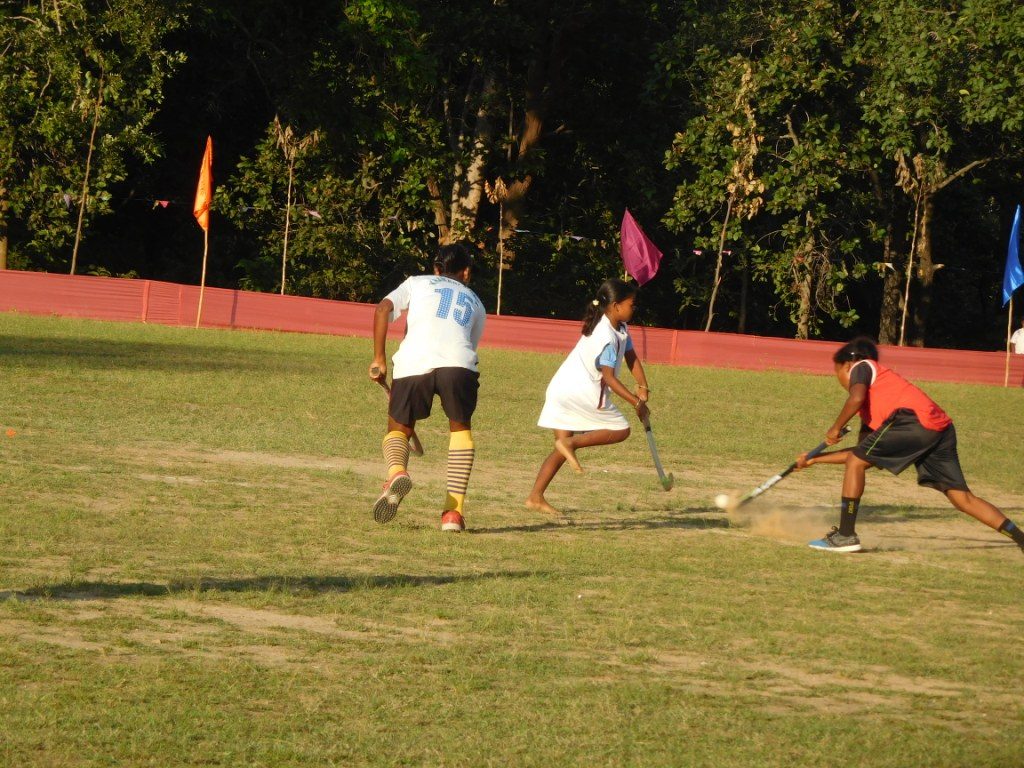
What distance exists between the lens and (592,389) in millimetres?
10188

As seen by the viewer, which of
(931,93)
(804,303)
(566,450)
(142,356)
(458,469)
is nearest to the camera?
(458,469)

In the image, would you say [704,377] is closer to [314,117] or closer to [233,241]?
[314,117]

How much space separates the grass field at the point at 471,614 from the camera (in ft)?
15.5

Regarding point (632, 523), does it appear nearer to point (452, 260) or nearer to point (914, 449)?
point (914, 449)

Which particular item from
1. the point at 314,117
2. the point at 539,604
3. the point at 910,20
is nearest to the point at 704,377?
the point at 910,20

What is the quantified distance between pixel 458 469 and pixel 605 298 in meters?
1.98

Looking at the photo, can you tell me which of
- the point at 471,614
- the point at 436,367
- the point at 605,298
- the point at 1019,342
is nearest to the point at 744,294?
the point at 1019,342

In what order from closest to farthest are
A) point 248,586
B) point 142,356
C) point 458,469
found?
point 248,586 → point 458,469 → point 142,356

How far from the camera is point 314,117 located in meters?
35.8

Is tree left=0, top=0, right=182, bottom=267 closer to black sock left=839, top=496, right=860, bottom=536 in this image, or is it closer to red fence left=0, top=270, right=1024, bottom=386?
red fence left=0, top=270, right=1024, bottom=386

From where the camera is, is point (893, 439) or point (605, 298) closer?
point (893, 439)

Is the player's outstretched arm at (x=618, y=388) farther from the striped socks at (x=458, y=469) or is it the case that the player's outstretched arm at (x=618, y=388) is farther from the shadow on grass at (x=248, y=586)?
the shadow on grass at (x=248, y=586)

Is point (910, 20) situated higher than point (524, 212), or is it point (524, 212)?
point (910, 20)

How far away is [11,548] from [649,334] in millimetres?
24695
